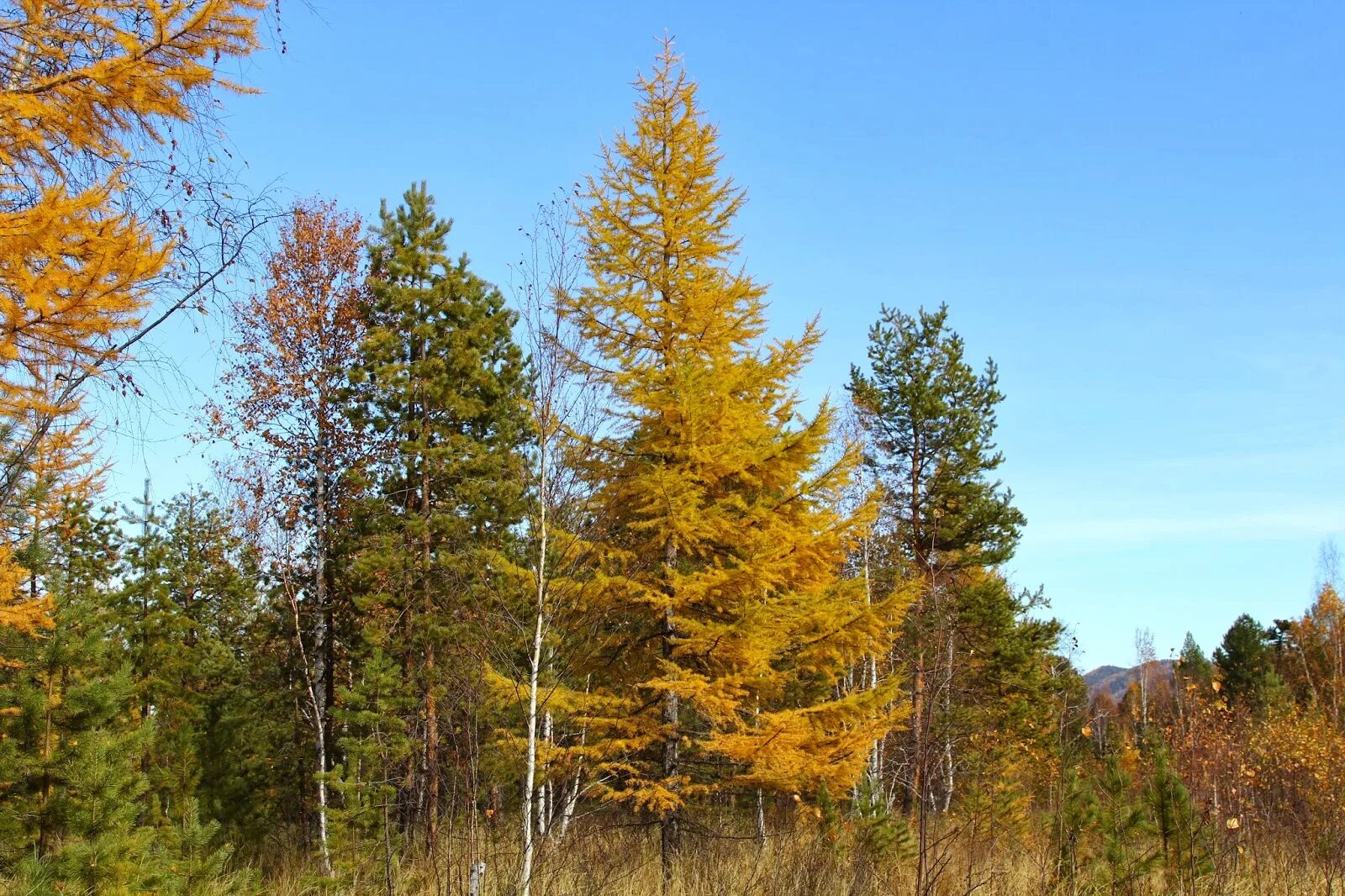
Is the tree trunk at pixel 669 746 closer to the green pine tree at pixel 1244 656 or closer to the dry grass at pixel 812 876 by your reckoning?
the dry grass at pixel 812 876

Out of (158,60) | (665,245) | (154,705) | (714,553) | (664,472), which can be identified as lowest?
(154,705)

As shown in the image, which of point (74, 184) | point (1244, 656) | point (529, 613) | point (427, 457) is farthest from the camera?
point (1244, 656)

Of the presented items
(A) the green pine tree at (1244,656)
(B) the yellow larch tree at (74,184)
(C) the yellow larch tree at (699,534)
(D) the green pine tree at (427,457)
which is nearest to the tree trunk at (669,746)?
(C) the yellow larch tree at (699,534)

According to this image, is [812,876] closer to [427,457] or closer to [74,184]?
[74,184]

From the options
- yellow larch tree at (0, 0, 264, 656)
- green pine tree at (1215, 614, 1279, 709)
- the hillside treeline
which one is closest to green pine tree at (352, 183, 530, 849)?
Answer: the hillside treeline

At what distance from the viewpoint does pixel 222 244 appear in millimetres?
4449

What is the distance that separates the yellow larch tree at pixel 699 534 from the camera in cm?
1045

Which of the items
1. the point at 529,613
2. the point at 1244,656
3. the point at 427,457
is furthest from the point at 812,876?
the point at 1244,656

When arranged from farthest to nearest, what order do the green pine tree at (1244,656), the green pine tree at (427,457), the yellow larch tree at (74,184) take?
the green pine tree at (1244,656), the green pine tree at (427,457), the yellow larch tree at (74,184)

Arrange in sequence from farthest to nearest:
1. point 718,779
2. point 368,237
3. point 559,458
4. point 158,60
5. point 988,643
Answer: point 988,643 → point 368,237 → point 718,779 → point 559,458 → point 158,60

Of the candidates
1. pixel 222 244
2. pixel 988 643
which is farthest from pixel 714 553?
pixel 988 643

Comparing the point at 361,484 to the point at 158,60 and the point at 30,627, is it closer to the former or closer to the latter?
the point at 30,627

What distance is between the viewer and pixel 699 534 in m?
11.0

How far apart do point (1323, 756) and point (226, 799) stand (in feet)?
60.3
